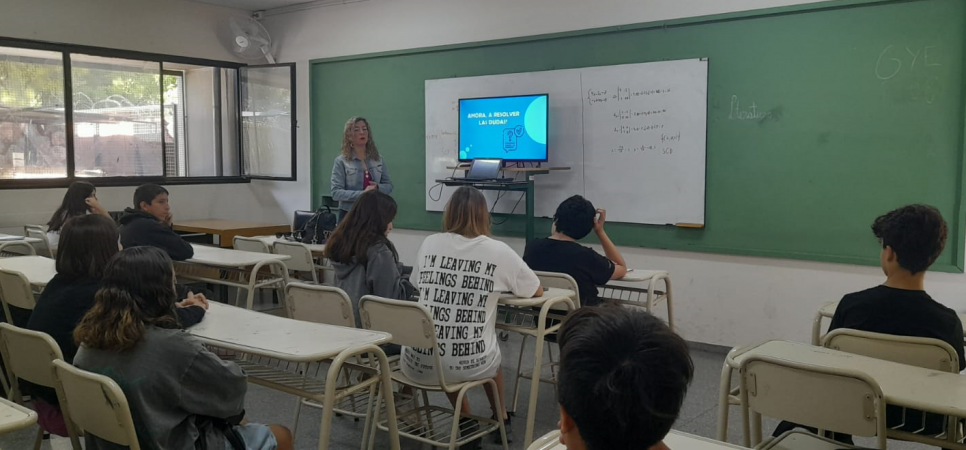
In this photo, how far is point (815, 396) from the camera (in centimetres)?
178

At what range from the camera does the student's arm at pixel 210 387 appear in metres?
1.85

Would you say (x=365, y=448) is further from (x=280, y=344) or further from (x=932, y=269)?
(x=932, y=269)

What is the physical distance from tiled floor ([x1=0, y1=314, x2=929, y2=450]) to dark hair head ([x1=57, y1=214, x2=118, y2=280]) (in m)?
1.10

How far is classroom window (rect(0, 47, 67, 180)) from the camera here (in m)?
5.93

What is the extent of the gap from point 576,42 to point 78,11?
4.34m

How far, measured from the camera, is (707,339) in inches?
192

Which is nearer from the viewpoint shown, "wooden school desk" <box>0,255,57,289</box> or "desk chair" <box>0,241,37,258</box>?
"wooden school desk" <box>0,255,57,289</box>

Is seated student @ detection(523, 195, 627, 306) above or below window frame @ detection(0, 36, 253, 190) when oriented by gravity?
below

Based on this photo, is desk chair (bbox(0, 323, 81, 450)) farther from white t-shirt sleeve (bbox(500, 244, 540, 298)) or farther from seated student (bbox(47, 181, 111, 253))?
seated student (bbox(47, 181, 111, 253))

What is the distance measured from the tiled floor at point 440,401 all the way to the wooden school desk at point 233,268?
545mm

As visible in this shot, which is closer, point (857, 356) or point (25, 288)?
point (857, 356)

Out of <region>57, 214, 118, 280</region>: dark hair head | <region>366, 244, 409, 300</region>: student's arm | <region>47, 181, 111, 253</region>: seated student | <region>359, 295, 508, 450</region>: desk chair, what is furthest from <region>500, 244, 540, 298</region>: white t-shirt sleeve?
<region>47, 181, 111, 253</region>: seated student

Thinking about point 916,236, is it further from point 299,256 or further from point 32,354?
point 299,256

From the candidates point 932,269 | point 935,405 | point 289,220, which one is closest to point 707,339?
point 932,269
